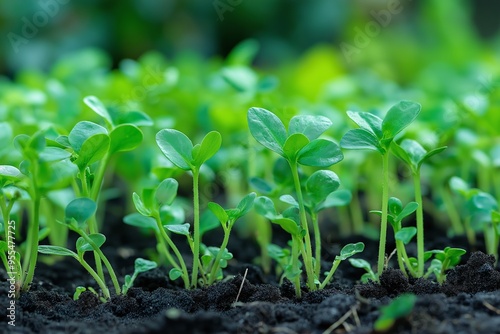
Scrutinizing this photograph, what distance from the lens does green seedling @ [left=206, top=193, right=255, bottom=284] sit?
1013 millimetres

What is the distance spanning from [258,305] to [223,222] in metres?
0.17

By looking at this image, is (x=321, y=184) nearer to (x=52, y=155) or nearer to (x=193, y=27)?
(x=52, y=155)

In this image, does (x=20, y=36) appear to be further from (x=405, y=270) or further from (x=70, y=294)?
(x=405, y=270)

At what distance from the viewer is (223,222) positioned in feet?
3.43

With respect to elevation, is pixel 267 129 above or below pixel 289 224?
above

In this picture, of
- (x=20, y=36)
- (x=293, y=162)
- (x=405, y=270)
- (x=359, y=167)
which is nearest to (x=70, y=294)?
(x=293, y=162)

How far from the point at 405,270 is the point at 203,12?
10.2 feet

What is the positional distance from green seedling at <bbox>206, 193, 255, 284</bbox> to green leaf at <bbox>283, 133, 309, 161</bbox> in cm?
9

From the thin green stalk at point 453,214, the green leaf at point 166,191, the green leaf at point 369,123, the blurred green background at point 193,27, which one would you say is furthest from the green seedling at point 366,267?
the blurred green background at point 193,27

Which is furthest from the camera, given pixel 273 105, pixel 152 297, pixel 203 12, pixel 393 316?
pixel 203 12

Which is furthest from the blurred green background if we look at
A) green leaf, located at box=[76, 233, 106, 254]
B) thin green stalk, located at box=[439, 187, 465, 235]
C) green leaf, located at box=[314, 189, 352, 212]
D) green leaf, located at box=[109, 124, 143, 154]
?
green leaf, located at box=[76, 233, 106, 254]

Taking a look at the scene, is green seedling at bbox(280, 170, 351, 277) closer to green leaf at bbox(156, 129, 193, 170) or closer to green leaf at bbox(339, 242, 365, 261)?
green leaf at bbox(339, 242, 365, 261)

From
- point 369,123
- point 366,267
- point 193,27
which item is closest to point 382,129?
point 369,123

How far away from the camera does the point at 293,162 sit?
102 centimetres
